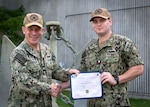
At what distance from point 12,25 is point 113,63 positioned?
5817 millimetres

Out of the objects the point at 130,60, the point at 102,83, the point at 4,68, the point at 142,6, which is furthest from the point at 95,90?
the point at 142,6

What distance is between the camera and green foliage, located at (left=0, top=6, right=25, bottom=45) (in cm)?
777

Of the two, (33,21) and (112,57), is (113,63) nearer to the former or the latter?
(112,57)

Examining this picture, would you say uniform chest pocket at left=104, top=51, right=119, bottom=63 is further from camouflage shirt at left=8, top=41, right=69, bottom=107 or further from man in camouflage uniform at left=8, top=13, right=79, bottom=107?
camouflage shirt at left=8, top=41, right=69, bottom=107

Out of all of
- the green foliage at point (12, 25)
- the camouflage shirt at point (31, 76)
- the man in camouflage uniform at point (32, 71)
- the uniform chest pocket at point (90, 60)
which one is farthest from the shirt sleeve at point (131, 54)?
the green foliage at point (12, 25)

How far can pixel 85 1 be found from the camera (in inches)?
360

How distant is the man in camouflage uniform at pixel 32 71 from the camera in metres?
2.24

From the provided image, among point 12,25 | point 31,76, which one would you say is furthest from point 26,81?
point 12,25

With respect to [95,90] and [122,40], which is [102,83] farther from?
[122,40]

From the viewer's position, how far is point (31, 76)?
7.44 feet

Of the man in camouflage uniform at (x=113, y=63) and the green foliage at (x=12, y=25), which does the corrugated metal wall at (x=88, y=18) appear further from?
the man in camouflage uniform at (x=113, y=63)

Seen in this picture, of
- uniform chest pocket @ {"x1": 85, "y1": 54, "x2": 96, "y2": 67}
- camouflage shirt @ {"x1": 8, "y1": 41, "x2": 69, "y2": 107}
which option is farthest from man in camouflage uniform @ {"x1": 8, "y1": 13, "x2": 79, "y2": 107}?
uniform chest pocket @ {"x1": 85, "y1": 54, "x2": 96, "y2": 67}

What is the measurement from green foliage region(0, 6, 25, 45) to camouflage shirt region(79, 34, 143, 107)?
546cm

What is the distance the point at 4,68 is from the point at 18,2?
7.35m
